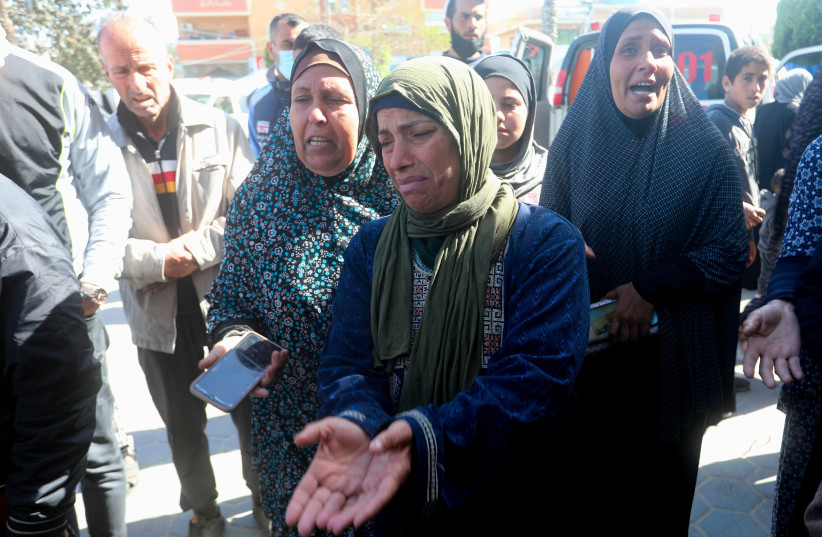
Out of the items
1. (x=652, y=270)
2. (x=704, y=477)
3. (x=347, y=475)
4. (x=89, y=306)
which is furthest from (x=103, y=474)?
(x=704, y=477)

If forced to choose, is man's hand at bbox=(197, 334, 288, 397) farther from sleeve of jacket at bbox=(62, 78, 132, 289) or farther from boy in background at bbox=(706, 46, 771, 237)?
boy in background at bbox=(706, 46, 771, 237)

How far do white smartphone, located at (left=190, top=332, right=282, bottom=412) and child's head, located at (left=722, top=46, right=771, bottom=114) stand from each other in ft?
13.8

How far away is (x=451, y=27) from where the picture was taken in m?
4.68

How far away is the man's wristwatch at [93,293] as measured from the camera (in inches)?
88.6

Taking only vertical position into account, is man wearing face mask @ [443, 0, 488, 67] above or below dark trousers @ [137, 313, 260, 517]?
above

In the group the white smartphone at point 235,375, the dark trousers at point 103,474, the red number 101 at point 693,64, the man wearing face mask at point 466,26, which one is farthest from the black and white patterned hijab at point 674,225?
the red number 101 at point 693,64

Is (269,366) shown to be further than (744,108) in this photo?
No

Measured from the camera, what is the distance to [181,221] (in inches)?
108

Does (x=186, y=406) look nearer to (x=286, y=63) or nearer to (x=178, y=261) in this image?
(x=178, y=261)

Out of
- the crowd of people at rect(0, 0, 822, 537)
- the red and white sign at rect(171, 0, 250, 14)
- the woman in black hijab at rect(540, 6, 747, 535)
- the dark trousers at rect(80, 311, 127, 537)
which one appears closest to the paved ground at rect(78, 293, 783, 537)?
the crowd of people at rect(0, 0, 822, 537)

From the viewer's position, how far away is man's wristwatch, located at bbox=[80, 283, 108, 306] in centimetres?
225

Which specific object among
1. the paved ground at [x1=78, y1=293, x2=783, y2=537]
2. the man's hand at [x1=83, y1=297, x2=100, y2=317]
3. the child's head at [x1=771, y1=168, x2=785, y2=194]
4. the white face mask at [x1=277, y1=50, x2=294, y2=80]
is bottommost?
the paved ground at [x1=78, y1=293, x2=783, y2=537]

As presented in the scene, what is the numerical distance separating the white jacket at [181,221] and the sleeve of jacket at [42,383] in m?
0.91

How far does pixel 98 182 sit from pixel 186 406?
1039 mm
